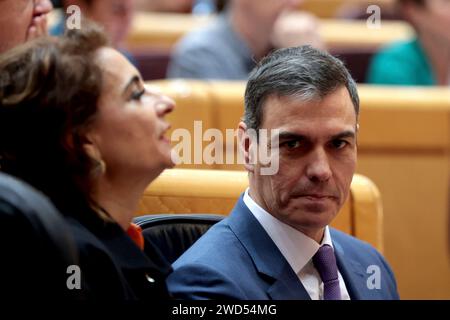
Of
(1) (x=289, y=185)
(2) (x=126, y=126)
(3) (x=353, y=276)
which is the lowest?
(3) (x=353, y=276)

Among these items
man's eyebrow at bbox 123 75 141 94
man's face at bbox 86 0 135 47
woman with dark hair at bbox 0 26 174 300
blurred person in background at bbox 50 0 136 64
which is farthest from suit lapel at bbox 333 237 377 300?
man's face at bbox 86 0 135 47

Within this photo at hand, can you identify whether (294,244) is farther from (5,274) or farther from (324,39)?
(324,39)

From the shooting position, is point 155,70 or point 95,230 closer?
point 95,230

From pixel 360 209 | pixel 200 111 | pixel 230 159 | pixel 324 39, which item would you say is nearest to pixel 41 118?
pixel 360 209

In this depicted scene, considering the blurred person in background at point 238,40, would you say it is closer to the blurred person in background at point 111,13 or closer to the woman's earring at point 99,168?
the blurred person in background at point 111,13

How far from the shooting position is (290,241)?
190cm

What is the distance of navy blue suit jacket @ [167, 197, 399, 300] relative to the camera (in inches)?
70.2

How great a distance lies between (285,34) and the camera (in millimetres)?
4484

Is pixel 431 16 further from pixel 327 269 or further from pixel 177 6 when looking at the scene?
pixel 177 6

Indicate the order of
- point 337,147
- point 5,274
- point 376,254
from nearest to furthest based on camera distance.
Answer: point 5,274 → point 337,147 → point 376,254

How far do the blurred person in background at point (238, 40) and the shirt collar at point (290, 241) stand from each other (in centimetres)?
236

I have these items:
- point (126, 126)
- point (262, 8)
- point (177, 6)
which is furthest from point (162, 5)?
point (126, 126)

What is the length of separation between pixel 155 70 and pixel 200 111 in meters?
1.37

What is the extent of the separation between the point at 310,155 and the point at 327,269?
0.68 feet
